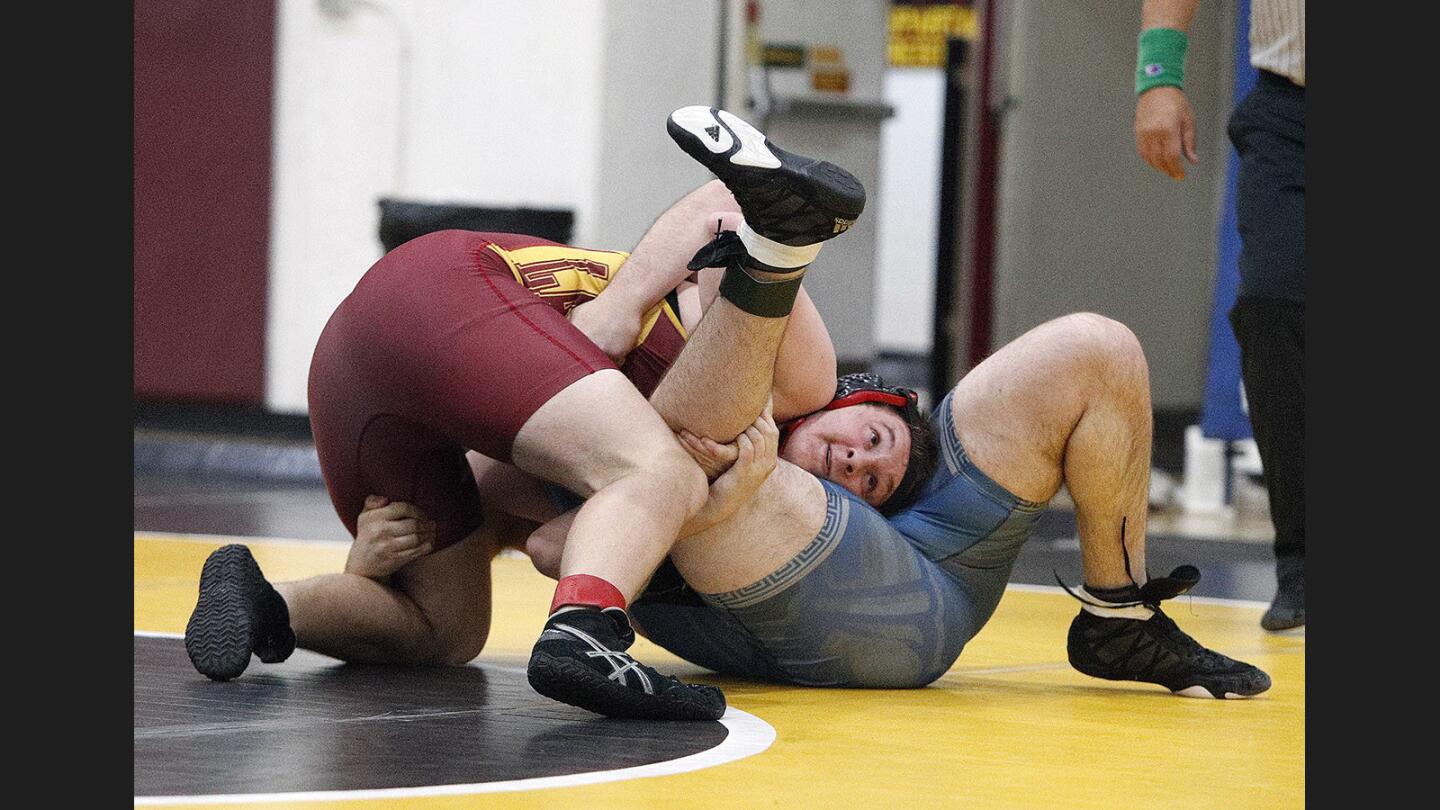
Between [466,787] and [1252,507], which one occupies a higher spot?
[466,787]

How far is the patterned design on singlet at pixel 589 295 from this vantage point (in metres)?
2.80

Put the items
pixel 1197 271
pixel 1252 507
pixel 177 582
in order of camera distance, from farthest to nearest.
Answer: pixel 1197 271
pixel 1252 507
pixel 177 582

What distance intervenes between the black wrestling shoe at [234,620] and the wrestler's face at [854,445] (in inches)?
30.6

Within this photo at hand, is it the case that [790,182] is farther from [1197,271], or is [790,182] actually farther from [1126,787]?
[1197,271]

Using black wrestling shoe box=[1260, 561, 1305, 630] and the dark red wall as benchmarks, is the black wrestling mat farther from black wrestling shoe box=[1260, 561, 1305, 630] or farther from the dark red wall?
the dark red wall

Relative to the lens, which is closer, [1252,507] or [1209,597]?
[1209,597]

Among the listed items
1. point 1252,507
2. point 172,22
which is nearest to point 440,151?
point 172,22

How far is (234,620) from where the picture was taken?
267 cm

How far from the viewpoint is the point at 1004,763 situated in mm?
2252

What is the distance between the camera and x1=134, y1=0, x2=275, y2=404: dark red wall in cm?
803

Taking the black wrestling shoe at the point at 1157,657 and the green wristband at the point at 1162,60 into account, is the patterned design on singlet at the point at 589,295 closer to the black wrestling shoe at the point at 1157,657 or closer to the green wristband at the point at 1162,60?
the black wrestling shoe at the point at 1157,657

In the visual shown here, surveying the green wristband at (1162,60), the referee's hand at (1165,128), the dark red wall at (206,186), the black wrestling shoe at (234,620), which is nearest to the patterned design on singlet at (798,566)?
the black wrestling shoe at (234,620)

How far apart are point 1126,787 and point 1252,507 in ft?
18.2

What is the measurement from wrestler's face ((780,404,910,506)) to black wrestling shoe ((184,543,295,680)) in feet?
2.55
